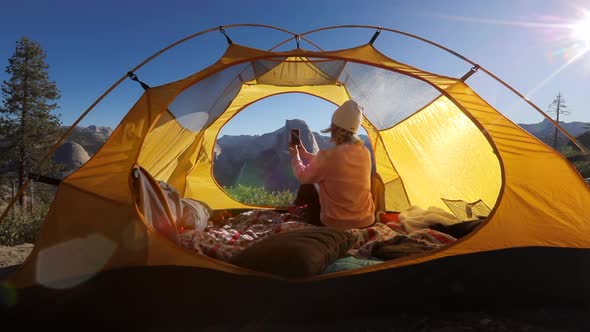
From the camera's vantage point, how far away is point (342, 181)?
3299 millimetres

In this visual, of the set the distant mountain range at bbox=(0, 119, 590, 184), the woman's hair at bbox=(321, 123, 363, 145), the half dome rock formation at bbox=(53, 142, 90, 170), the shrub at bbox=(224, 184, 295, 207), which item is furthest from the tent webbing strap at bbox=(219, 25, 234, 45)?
the half dome rock formation at bbox=(53, 142, 90, 170)

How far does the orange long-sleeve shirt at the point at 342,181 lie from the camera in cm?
323

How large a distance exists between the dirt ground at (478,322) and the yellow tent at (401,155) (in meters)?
0.25

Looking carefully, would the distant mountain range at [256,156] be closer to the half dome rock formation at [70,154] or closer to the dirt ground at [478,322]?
the half dome rock formation at [70,154]

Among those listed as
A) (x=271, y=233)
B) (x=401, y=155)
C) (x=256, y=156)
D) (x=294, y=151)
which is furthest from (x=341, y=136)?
(x=256, y=156)

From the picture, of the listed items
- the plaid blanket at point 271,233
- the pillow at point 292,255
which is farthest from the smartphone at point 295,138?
the pillow at point 292,255

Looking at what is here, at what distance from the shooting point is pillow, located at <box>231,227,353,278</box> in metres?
2.22

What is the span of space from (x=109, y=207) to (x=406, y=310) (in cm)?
198

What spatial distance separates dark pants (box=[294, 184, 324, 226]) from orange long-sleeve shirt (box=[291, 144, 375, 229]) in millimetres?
361

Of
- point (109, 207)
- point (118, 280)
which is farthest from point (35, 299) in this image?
point (109, 207)

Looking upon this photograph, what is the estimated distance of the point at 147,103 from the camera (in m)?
3.05

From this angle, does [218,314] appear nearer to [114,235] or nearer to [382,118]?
[114,235]

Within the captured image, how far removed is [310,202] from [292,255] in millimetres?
2075

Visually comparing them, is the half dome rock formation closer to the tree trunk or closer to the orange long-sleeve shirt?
the tree trunk
